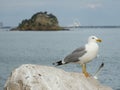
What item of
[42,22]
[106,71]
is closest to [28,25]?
[42,22]

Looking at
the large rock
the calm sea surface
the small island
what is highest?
the large rock

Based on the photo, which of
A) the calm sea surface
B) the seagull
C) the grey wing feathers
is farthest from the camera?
the calm sea surface

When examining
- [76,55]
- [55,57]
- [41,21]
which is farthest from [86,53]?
[41,21]

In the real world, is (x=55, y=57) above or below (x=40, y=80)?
below

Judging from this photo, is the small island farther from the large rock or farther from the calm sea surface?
the large rock

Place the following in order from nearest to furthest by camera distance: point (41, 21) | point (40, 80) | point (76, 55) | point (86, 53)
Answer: point (40, 80), point (86, 53), point (76, 55), point (41, 21)

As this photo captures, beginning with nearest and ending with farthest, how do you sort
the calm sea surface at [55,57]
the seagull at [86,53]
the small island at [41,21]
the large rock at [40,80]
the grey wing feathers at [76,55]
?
the large rock at [40,80], the seagull at [86,53], the grey wing feathers at [76,55], the calm sea surface at [55,57], the small island at [41,21]

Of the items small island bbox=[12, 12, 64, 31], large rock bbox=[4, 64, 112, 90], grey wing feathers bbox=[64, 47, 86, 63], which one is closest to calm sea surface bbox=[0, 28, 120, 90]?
grey wing feathers bbox=[64, 47, 86, 63]

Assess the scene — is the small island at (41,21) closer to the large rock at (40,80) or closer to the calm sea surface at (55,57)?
the calm sea surface at (55,57)

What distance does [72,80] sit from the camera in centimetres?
934

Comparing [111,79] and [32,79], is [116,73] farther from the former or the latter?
[32,79]

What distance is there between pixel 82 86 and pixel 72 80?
273 millimetres

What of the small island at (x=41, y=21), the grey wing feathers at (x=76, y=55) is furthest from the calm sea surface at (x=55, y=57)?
the small island at (x=41, y=21)

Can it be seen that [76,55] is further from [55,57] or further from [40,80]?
[55,57]
